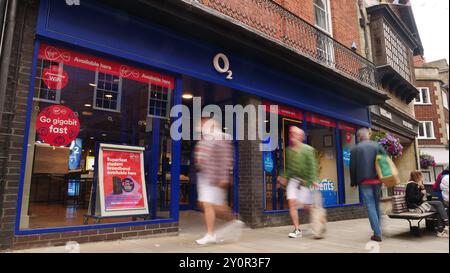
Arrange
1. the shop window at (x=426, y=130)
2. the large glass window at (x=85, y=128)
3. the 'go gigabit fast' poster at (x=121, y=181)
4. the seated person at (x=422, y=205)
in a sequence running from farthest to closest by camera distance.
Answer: the shop window at (x=426, y=130)
the seated person at (x=422, y=205)
the 'go gigabit fast' poster at (x=121, y=181)
the large glass window at (x=85, y=128)

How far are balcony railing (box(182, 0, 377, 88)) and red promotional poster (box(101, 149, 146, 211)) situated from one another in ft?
9.49

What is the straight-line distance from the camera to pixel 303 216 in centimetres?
857

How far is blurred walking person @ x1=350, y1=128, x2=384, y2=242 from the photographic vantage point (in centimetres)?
553

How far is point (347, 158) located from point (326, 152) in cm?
97

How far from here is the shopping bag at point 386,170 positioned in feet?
17.7

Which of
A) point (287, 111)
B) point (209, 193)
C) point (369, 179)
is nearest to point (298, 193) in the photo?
point (369, 179)

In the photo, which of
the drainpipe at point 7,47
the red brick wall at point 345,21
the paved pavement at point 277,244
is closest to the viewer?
the drainpipe at point 7,47

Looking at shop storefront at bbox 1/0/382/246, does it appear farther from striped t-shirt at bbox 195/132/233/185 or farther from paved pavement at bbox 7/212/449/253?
striped t-shirt at bbox 195/132/233/185

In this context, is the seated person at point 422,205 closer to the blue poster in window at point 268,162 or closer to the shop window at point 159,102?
the blue poster in window at point 268,162

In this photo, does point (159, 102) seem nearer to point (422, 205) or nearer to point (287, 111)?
point (287, 111)

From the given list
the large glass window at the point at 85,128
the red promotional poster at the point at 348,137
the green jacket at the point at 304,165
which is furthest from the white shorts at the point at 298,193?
the red promotional poster at the point at 348,137

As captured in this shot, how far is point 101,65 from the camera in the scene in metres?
5.45

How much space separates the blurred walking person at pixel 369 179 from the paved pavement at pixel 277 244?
14.4 inches
